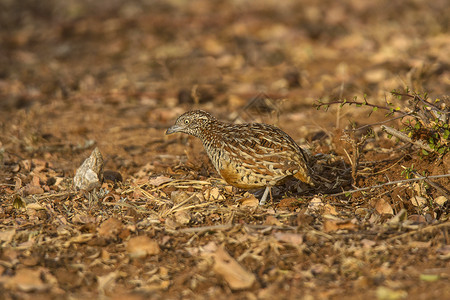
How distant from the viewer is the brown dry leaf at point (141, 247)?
195 inches

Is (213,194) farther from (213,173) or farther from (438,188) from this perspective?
(438,188)

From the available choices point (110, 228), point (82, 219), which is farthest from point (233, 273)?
point (82, 219)

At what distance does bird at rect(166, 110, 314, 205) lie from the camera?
563 cm

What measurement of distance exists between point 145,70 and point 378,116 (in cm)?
567

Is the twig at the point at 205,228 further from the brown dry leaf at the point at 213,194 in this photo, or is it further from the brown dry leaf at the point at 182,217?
the brown dry leaf at the point at 213,194

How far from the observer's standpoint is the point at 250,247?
16.4 feet

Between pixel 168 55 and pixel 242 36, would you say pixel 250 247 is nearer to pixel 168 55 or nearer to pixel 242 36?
pixel 168 55

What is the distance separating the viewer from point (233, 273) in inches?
178

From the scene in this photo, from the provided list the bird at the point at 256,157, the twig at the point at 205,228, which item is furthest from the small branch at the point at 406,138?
the twig at the point at 205,228

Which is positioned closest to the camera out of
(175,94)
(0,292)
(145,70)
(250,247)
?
(0,292)

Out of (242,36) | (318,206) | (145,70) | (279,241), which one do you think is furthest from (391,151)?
(242,36)

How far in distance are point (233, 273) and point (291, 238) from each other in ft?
2.52

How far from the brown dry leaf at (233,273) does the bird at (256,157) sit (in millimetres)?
1154

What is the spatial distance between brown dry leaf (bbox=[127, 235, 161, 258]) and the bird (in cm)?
117
